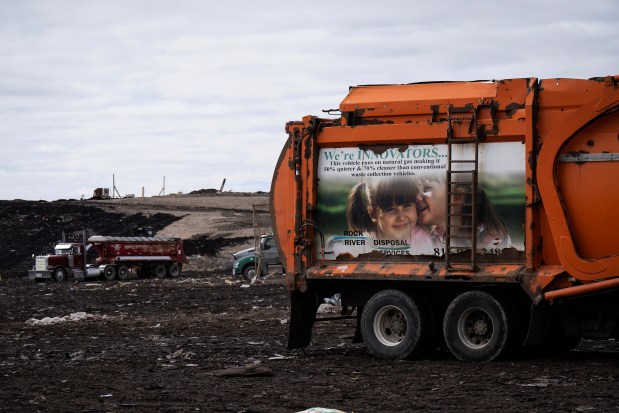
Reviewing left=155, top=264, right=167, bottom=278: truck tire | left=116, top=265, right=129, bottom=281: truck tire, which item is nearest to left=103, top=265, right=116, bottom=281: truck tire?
left=116, top=265, right=129, bottom=281: truck tire

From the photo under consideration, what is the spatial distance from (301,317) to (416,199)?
240 cm

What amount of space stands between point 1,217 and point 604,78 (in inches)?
2469

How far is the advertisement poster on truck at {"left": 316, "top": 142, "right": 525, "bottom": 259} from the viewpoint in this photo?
40.8ft

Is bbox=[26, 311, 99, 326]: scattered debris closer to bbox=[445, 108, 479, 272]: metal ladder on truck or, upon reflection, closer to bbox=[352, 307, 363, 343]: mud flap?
bbox=[352, 307, 363, 343]: mud flap

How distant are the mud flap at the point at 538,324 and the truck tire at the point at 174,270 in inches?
1460

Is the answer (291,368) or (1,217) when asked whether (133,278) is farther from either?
(291,368)

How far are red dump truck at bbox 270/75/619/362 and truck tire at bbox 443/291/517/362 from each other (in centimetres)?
2

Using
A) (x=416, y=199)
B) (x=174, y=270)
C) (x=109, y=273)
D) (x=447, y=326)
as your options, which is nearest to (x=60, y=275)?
(x=109, y=273)

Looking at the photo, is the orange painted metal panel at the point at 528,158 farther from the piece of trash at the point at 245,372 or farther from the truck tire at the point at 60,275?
the truck tire at the point at 60,275

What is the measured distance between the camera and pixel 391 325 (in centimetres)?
1353

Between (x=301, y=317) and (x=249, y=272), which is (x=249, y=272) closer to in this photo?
(x=249, y=272)

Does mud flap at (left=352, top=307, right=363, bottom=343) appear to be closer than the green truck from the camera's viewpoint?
Yes

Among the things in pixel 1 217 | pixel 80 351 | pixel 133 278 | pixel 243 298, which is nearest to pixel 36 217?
pixel 1 217

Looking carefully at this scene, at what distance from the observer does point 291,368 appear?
12.7 meters
